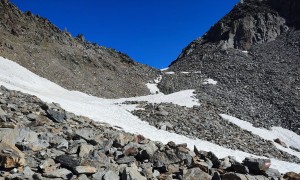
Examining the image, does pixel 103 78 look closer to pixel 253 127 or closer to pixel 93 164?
pixel 253 127

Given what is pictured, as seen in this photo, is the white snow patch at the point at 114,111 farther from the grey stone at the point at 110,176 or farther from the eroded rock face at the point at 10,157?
the eroded rock face at the point at 10,157

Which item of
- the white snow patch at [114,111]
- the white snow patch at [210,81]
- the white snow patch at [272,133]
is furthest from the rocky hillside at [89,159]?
the white snow patch at [210,81]

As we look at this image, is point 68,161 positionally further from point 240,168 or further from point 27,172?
point 240,168

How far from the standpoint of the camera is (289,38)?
8088 centimetres

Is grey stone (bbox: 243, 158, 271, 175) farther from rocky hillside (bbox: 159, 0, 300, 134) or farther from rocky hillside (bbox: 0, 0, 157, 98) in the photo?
rocky hillside (bbox: 0, 0, 157, 98)

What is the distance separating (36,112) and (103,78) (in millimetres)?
40202

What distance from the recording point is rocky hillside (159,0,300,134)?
47.9m

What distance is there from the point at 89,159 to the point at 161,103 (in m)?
29.2

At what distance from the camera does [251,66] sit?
224 feet

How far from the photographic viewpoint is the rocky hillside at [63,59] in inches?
2009

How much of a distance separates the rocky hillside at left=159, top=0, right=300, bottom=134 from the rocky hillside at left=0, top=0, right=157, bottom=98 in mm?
7770

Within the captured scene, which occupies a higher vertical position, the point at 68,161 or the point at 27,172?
the point at 68,161

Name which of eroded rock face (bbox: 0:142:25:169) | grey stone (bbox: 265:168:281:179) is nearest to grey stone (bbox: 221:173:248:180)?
grey stone (bbox: 265:168:281:179)

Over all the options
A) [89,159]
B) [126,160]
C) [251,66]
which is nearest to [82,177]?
[89,159]
